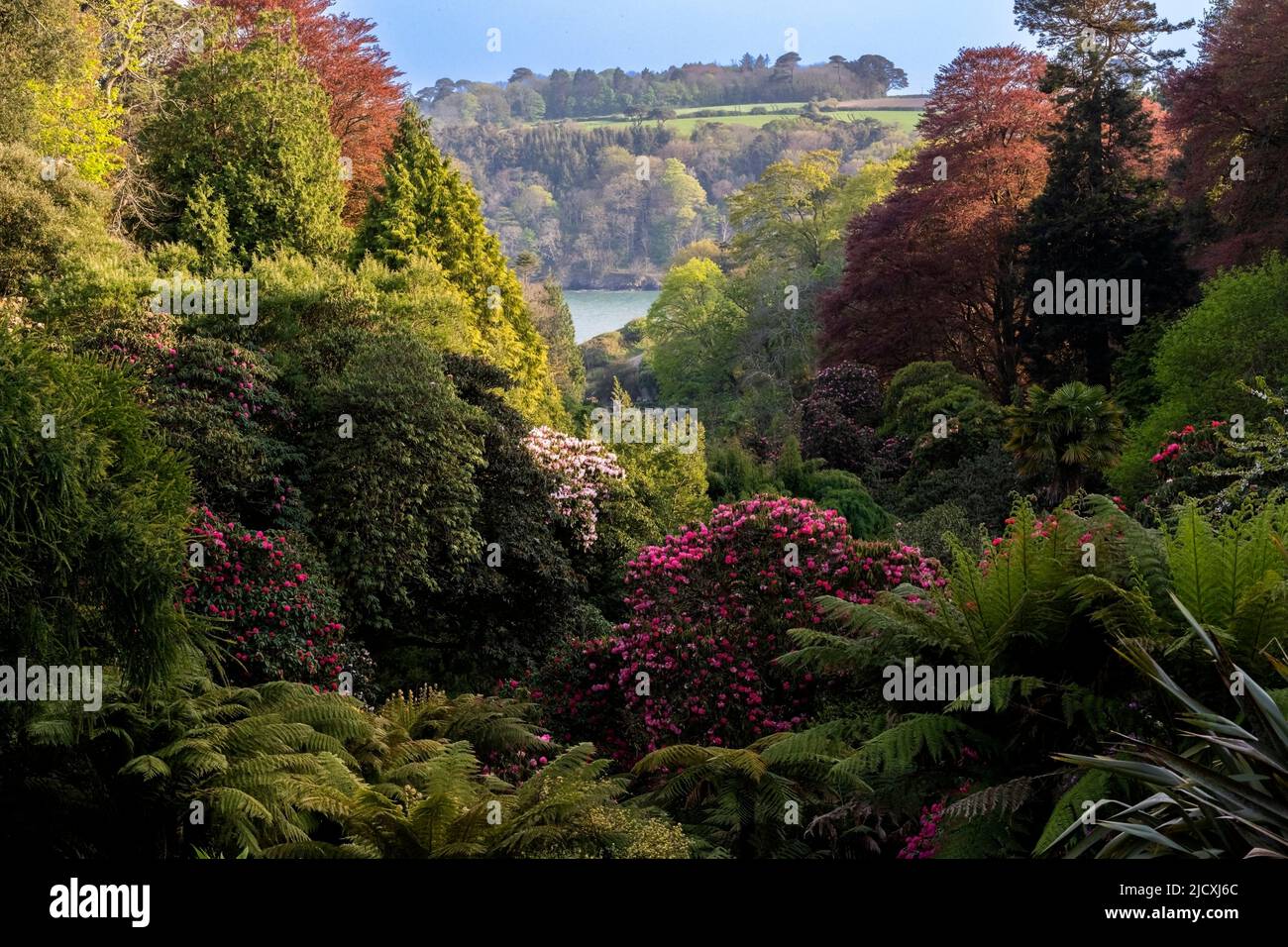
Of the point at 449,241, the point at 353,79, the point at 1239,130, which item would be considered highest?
the point at 353,79

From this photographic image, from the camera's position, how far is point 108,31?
2708cm

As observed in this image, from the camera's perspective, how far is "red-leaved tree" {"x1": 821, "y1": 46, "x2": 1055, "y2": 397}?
2905 cm

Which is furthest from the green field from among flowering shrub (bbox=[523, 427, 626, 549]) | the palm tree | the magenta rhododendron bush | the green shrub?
the green shrub

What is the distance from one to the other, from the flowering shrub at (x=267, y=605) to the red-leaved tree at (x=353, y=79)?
842 inches

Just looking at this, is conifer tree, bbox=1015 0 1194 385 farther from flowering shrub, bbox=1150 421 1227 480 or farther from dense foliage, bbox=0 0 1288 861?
flowering shrub, bbox=1150 421 1227 480

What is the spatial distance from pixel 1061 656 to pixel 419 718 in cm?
584

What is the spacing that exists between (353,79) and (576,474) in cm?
2100

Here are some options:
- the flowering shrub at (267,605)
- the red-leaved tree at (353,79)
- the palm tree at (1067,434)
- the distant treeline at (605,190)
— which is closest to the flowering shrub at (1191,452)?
the palm tree at (1067,434)

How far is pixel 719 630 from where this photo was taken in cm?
1025

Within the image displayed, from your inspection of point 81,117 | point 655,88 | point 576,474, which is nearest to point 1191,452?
point 576,474

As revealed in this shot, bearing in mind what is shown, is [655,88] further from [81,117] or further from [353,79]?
[81,117]

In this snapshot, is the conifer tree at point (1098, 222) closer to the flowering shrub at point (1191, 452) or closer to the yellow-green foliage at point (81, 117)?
the flowering shrub at point (1191, 452)
